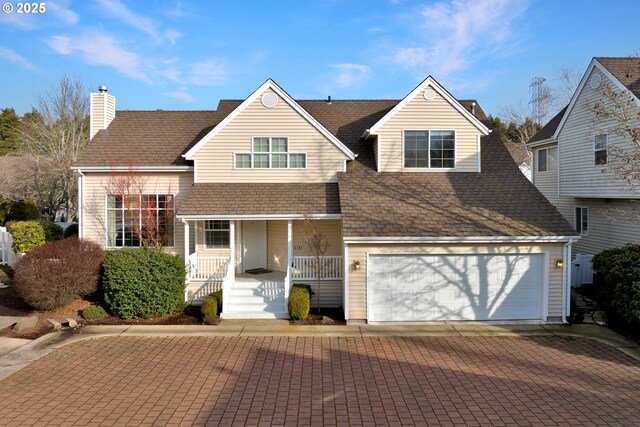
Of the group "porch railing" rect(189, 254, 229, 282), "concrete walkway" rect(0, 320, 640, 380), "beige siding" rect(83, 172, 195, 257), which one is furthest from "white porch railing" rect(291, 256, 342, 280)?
"beige siding" rect(83, 172, 195, 257)

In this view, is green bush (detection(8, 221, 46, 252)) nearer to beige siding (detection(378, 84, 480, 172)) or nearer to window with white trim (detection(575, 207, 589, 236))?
beige siding (detection(378, 84, 480, 172))

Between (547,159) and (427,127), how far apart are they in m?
9.42

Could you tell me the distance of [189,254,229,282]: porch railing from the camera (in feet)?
48.0

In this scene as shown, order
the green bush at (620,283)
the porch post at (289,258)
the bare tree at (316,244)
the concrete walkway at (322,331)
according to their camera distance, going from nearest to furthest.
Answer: the green bush at (620,283) → the concrete walkway at (322,331) → the porch post at (289,258) → the bare tree at (316,244)

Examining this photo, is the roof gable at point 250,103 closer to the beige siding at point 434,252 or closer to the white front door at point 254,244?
the white front door at point 254,244

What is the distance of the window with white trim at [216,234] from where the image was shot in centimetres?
1589

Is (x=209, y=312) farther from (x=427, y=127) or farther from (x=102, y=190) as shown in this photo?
(x=427, y=127)

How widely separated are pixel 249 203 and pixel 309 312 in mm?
4145

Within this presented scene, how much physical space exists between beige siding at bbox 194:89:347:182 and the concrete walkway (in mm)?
5495

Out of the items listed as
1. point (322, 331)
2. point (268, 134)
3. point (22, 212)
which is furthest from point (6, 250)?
point (322, 331)

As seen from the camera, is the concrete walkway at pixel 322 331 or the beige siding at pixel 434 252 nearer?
the concrete walkway at pixel 322 331

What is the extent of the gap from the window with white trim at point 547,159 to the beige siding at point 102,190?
55.4ft

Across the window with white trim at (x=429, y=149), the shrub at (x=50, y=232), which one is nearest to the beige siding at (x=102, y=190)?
the shrub at (x=50, y=232)

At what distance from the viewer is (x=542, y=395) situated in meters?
8.12
